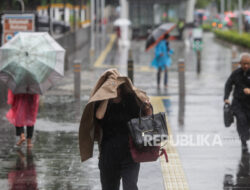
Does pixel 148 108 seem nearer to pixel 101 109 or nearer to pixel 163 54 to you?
pixel 101 109

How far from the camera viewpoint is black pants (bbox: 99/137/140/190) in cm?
618

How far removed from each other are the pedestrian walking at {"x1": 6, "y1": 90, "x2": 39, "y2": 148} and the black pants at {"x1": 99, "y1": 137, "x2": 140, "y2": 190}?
4.54 metres

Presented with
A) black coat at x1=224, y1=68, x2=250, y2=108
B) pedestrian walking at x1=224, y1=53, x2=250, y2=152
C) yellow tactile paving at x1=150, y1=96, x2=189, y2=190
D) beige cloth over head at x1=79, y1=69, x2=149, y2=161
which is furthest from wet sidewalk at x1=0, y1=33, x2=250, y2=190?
beige cloth over head at x1=79, y1=69, x2=149, y2=161

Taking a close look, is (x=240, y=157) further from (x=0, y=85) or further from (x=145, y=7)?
(x=145, y=7)

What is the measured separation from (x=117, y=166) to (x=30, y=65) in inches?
163

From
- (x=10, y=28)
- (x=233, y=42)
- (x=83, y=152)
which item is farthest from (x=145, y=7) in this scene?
(x=83, y=152)

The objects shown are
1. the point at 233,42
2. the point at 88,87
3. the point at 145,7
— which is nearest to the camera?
the point at 88,87

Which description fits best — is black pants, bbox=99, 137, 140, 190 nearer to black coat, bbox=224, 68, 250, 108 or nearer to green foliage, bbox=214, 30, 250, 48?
black coat, bbox=224, 68, 250, 108

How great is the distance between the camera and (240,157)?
10047mm

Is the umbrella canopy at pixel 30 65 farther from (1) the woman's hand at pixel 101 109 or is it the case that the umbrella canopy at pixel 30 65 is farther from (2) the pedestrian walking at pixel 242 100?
(1) the woman's hand at pixel 101 109

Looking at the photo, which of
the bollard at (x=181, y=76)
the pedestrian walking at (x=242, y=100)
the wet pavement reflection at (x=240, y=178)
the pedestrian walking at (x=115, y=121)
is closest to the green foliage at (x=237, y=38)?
the bollard at (x=181, y=76)

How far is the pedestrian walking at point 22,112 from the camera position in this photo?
10641mm

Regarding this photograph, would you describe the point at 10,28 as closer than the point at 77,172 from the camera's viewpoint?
No

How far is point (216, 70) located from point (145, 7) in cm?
2370
